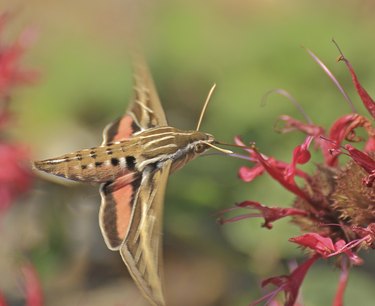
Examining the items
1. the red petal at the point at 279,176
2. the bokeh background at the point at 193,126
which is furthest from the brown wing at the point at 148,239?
the bokeh background at the point at 193,126

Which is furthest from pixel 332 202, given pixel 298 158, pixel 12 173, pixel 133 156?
pixel 12 173

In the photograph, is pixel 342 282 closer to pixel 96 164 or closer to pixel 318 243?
pixel 318 243

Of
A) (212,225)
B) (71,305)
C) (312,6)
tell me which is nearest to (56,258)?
(71,305)

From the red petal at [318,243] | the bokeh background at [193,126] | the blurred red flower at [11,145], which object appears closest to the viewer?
the red petal at [318,243]

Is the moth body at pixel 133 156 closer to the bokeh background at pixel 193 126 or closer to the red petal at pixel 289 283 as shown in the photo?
the red petal at pixel 289 283

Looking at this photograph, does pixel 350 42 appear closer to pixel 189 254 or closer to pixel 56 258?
pixel 189 254

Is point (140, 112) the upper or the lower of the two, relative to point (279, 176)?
upper

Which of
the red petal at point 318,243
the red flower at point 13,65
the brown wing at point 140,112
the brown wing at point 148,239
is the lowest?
the red petal at point 318,243
